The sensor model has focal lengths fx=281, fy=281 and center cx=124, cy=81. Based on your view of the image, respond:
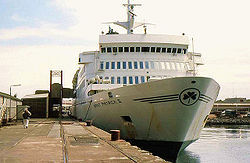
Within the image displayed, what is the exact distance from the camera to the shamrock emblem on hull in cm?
1388

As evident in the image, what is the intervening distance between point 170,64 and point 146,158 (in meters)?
14.9

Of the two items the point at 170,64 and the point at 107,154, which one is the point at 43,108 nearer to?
the point at 170,64

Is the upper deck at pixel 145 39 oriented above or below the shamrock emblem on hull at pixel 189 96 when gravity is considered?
above

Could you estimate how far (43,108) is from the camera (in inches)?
A: 1806

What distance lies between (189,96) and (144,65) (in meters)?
9.32

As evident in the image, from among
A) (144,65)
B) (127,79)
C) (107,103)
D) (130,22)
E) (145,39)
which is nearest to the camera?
(107,103)

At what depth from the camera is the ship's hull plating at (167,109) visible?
1393 cm

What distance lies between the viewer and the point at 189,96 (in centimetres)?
1396

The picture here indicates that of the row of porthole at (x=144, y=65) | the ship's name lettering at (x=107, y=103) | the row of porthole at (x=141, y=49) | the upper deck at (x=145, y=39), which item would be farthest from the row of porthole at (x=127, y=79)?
the upper deck at (x=145, y=39)

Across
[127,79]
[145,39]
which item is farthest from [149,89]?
[145,39]

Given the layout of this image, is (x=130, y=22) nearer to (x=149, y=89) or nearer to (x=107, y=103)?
(x=107, y=103)

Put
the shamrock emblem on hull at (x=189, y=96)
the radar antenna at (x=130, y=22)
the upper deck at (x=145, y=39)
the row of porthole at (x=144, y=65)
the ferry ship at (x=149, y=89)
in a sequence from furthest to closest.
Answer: the radar antenna at (x=130, y=22)
the upper deck at (x=145, y=39)
the row of porthole at (x=144, y=65)
the ferry ship at (x=149, y=89)
the shamrock emblem on hull at (x=189, y=96)

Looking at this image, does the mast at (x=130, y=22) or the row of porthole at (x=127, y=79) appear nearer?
the row of porthole at (x=127, y=79)

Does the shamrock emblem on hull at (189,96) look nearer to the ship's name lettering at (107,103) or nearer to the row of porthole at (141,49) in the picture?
the ship's name lettering at (107,103)
